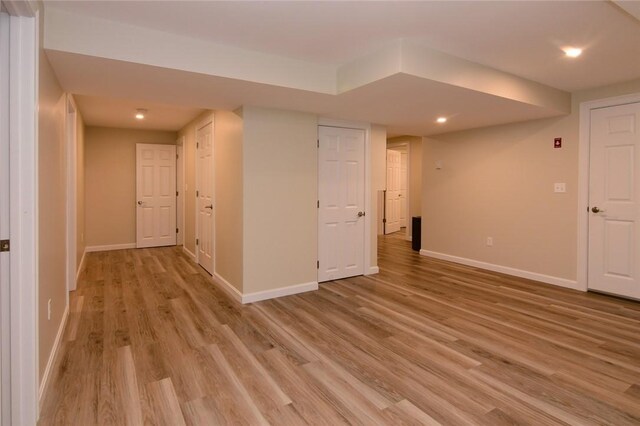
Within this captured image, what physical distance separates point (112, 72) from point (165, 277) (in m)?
2.90

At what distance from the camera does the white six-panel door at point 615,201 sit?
3.80 metres

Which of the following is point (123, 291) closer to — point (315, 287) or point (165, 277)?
point (165, 277)

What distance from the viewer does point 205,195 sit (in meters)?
5.14

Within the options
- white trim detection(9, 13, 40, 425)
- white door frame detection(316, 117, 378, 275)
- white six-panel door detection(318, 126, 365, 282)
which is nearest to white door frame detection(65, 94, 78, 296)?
white trim detection(9, 13, 40, 425)

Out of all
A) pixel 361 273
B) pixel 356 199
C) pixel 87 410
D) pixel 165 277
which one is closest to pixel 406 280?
pixel 361 273

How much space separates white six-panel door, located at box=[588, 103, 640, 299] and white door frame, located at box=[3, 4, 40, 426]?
5.13 meters

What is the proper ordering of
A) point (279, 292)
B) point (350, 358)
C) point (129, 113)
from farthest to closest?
point (129, 113) → point (279, 292) → point (350, 358)

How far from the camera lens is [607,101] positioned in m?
3.94

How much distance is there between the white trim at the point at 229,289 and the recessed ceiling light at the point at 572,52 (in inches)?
146

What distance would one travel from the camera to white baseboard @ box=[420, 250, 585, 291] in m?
4.35

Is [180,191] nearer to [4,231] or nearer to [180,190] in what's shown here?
[180,190]

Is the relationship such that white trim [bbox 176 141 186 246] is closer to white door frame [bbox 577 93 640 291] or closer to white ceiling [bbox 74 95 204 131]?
white ceiling [bbox 74 95 204 131]

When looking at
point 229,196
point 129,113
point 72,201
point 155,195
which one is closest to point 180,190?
point 155,195

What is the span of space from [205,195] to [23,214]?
337 centimetres
